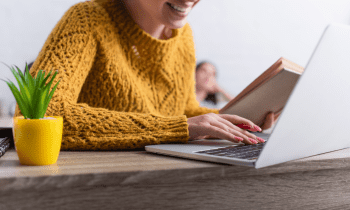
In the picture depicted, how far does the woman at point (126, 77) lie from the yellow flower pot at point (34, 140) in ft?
0.45

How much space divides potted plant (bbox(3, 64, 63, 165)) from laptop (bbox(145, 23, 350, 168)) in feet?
0.59

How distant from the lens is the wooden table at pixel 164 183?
326 millimetres

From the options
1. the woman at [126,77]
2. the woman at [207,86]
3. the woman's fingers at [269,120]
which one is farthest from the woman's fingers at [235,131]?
the woman at [207,86]

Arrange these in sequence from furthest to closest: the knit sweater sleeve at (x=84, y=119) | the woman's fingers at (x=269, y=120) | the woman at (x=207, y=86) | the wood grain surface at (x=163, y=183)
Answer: the woman at (x=207, y=86)
the woman's fingers at (x=269, y=120)
the knit sweater sleeve at (x=84, y=119)
the wood grain surface at (x=163, y=183)

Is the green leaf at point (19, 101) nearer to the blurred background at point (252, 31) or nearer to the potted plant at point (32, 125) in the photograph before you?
the potted plant at point (32, 125)

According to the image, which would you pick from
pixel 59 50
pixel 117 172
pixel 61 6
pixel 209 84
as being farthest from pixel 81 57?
pixel 209 84

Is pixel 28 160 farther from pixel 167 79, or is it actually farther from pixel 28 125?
pixel 167 79

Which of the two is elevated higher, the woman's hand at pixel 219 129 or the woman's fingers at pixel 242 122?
the woman's fingers at pixel 242 122

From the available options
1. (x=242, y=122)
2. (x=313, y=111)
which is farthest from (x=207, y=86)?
(x=313, y=111)

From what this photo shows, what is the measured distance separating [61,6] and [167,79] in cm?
180

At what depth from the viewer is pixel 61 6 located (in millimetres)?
2369

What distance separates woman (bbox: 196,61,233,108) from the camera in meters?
2.76

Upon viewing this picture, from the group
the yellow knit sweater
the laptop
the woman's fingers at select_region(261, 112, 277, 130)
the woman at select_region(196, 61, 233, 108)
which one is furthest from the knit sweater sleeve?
the woman at select_region(196, 61, 233, 108)

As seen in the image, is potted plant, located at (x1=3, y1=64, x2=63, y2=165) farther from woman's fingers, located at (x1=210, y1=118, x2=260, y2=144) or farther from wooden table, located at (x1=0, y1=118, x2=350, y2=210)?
woman's fingers, located at (x1=210, y1=118, x2=260, y2=144)
